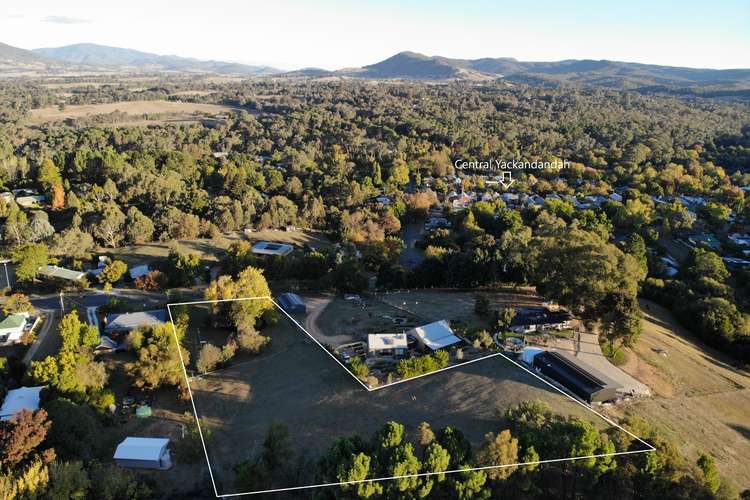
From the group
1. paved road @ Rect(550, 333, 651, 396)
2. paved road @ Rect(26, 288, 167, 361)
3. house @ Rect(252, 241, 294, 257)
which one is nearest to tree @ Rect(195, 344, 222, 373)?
paved road @ Rect(26, 288, 167, 361)

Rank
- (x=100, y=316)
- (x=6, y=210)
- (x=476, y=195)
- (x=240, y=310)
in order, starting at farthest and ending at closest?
1. (x=476, y=195)
2. (x=6, y=210)
3. (x=100, y=316)
4. (x=240, y=310)

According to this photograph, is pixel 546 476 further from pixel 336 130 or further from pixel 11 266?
pixel 336 130

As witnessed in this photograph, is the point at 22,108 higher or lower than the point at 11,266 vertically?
higher

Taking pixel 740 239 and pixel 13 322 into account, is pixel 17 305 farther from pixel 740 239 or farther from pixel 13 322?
pixel 740 239

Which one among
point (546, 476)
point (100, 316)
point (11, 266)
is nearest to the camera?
point (546, 476)

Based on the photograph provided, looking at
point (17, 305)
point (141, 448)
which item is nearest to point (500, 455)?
point (141, 448)

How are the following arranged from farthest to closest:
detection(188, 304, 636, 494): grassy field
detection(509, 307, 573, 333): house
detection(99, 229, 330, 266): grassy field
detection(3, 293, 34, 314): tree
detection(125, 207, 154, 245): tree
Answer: detection(125, 207, 154, 245): tree → detection(99, 229, 330, 266): grassy field → detection(3, 293, 34, 314): tree → detection(509, 307, 573, 333): house → detection(188, 304, 636, 494): grassy field

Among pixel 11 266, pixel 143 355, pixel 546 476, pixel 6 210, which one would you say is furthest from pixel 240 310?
pixel 6 210

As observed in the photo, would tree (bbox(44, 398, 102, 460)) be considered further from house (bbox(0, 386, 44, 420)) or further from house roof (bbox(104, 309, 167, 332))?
house roof (bbox(104, 309, 167, 332))
